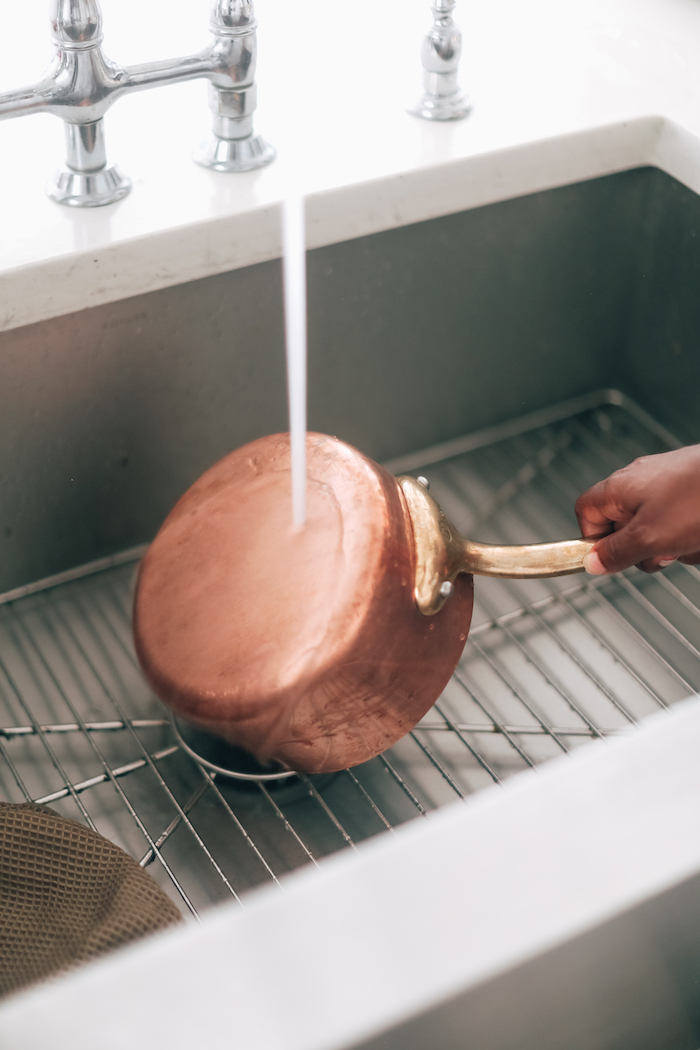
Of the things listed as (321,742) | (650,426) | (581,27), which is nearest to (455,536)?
(321,742)

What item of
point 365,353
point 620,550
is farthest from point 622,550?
point 365,353

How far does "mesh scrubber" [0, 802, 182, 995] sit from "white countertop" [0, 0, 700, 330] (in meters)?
0.31

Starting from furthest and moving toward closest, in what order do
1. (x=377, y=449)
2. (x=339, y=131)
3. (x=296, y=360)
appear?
(x=377, y=449)
(x=339, y=131)
(x=296, y=360)

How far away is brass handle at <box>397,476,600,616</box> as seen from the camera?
56 centimetres

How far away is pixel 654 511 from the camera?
1.86ft

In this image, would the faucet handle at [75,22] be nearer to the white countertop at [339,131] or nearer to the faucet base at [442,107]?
the white countertop at [339,131]

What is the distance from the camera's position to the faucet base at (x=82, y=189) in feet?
2.20

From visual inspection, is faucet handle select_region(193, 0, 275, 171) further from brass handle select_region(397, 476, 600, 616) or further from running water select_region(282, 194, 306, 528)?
brass handle select_region(397, 476, 600, 616)

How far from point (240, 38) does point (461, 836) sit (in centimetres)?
54

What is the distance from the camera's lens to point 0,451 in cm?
70

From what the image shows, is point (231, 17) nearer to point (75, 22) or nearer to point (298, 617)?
point (75, 22)

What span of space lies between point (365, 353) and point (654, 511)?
1.08ft

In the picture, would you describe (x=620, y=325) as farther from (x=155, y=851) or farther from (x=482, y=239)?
(x=155, y=851)

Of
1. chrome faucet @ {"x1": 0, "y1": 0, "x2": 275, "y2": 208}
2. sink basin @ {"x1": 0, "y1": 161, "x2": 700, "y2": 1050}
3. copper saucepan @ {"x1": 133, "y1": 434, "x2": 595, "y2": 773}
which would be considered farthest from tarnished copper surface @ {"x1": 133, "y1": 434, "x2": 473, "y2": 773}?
chrome faucet @ {"x1": 0, "y1": 0, "x2": 275, "y2": 208}
